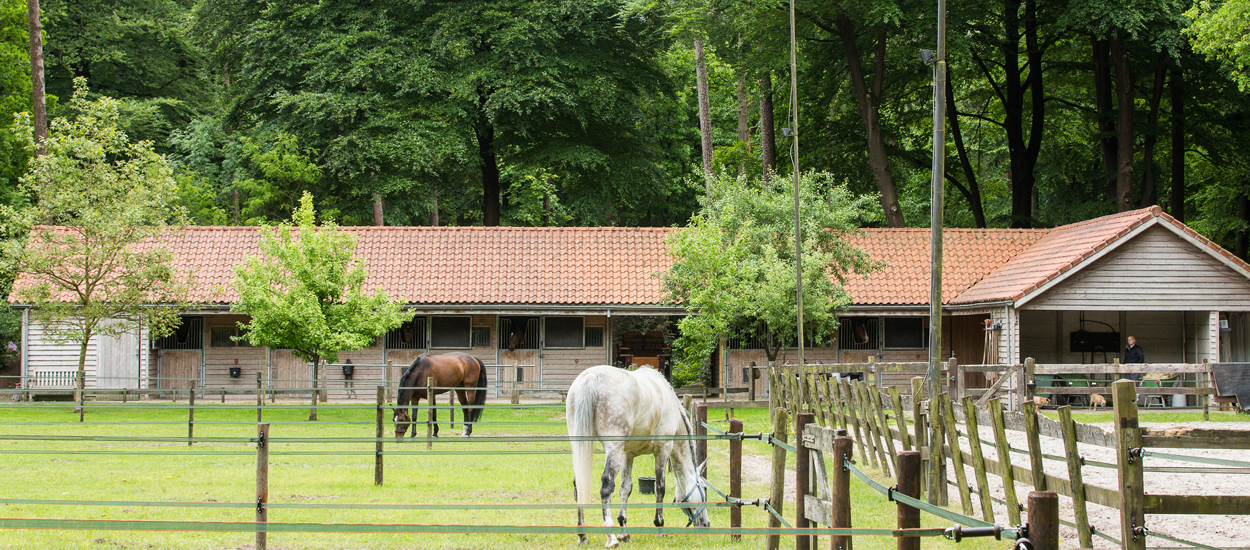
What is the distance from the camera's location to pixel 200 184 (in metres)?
41.9

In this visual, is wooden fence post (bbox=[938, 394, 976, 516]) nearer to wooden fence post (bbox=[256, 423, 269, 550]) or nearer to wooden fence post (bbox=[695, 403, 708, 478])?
wooden fence post (bbox=[695, 403, 708, 478])

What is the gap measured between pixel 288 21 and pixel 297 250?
1712 centimetres

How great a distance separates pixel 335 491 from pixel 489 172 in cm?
2841

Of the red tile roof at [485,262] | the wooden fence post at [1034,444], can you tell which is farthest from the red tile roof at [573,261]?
the wooden fence post at [1034,444]

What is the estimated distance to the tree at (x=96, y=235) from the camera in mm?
25422

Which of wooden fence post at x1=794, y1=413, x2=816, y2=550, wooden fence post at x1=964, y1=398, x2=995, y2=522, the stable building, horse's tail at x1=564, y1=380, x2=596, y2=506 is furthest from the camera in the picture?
the stable building

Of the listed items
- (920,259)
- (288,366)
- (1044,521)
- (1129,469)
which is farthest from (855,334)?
(1044,521)

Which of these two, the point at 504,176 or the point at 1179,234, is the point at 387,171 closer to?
the point at 504,176

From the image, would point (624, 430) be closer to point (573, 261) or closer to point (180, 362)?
point (573, 261)

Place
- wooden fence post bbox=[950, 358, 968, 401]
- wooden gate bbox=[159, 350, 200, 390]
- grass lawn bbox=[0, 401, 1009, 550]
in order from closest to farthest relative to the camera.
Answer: grass lawn bbox=[0, 401, 1009, 550] → wooden fence post bbox=[950, 358, 968, 401] → wooden gate bbox=[159, 350, 200, 390]

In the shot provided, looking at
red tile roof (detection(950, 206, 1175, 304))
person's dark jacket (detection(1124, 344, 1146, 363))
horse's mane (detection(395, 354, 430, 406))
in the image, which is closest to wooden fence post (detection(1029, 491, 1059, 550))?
horse's mane (detection(395, 354, 430, 406))

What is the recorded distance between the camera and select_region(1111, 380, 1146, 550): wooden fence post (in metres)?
6.25

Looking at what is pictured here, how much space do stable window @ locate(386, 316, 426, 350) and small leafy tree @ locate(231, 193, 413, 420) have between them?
5143 millimetres

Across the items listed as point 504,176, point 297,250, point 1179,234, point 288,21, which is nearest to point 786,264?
point 1179,234
